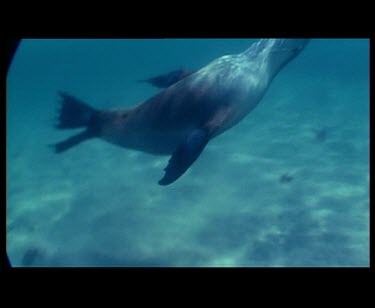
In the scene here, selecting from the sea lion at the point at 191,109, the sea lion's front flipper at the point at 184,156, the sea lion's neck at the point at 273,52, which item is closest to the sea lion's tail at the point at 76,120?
the sea lion at the point at 191,109

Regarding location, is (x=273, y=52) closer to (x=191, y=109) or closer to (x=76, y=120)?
(x=191, y=109)

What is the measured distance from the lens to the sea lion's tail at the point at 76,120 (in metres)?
6.25

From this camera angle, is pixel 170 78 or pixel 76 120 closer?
pixel 170 78

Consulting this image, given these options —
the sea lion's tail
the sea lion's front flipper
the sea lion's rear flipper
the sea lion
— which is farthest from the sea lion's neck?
the sea lion's tail

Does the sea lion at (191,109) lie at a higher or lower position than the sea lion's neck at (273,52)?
lower

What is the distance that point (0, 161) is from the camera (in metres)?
2.71

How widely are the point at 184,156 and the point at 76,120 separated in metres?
2.24

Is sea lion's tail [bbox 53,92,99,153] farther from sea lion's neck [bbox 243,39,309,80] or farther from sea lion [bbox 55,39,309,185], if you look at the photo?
sea lion's neck [bbox 243,39,309,80]

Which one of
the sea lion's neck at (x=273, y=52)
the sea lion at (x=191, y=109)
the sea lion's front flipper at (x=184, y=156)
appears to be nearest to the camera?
the sea lion's front flipper at (x=184, y=156)

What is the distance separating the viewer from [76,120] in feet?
20.7

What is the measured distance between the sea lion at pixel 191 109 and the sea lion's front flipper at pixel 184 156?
1cm

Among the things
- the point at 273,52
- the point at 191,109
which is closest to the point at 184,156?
the point at 191,109

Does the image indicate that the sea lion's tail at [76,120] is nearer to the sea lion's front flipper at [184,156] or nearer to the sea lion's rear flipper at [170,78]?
the sea lion's rear flipper at [170,78]
